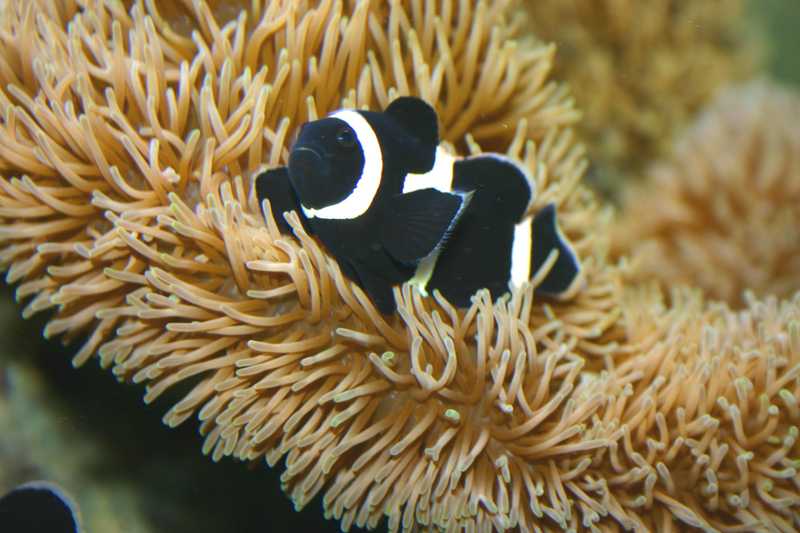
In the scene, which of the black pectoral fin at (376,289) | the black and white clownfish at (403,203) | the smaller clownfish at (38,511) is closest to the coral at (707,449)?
Answer: the black and white clownfish at (403,203)

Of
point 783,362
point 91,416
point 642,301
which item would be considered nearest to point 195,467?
point 91,416

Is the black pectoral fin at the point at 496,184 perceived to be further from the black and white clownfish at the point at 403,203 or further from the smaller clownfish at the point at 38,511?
the smaller clownfish at the point at 38,511

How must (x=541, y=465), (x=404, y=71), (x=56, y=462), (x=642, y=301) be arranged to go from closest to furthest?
1. (x=541, y=465)
2. (x=404, y=71)
3. (x=56, y=462)
4. (x=642, y=301)

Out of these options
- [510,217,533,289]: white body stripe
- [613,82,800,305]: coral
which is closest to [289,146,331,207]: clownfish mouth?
[510,217,533,289]: white body stripe

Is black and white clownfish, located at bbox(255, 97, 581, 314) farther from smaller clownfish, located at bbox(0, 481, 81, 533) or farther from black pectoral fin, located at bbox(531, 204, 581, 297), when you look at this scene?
smaller clownfish, located at bbox(0, 481, 81, 533)

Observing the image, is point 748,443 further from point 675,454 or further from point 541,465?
point 541,465

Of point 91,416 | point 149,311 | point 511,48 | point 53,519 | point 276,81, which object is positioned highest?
point 511,48

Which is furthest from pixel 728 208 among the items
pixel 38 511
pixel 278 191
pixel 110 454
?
pixel 38 511
